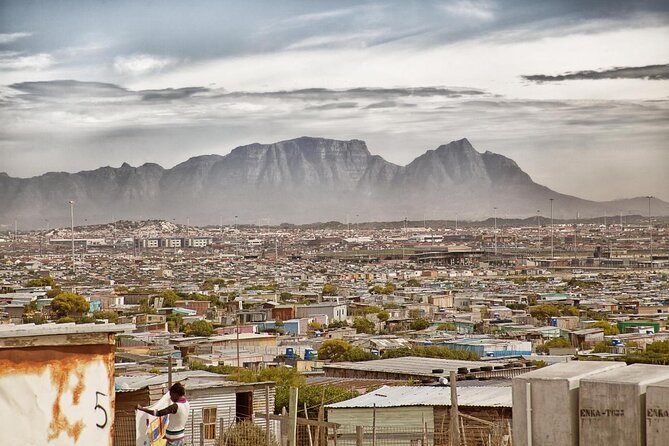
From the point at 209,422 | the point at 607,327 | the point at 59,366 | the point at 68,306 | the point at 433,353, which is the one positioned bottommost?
the point at 607,327

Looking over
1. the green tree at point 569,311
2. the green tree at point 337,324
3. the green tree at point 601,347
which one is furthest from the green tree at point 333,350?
the green tree at point 569,311

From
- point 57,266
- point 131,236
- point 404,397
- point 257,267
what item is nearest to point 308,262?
point 257,267

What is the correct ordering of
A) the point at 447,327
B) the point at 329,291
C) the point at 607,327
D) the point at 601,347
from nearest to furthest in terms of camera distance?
the point at 601,347, the point at 607,327, the point at 447,327, the point at 329,291

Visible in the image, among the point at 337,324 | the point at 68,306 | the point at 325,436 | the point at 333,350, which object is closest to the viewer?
the point at 325,436

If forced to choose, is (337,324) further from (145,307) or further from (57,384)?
(57,384)

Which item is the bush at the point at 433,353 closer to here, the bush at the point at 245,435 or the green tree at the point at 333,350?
the green tree at the point at 333,350

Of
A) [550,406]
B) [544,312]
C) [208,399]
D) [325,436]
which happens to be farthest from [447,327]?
[550,406]

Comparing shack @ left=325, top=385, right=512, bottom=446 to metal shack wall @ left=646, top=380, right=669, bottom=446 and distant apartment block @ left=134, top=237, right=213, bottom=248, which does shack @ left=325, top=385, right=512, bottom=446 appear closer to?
metal shack wall @ left=646, top=380, right=669, bottom=446

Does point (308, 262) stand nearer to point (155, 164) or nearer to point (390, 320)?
point (390, 320)
